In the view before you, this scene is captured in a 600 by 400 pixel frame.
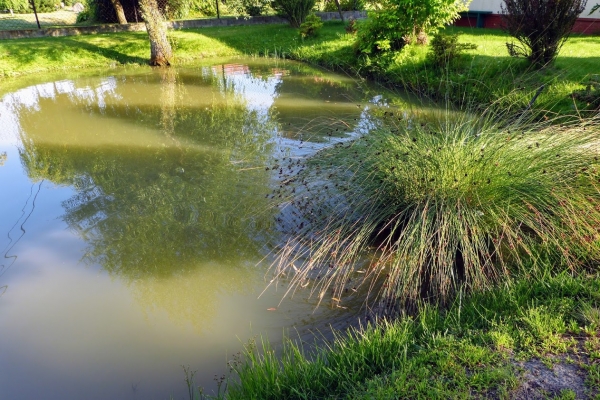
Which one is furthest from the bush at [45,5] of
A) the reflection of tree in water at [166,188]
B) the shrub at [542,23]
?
the shrub at [542,23]

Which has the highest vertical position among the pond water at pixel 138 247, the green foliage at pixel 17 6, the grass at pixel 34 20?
the green foliage at pixel 17 6

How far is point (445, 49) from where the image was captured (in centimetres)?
923

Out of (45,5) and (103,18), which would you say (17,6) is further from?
(103,18)

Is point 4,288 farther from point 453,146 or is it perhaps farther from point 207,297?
point 453,146

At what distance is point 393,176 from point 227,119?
16.1ft

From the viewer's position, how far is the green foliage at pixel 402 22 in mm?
10383

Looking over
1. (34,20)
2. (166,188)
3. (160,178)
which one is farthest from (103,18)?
(166,188)

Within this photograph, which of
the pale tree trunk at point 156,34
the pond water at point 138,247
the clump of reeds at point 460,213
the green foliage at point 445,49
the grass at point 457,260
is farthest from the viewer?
the pale tree trunk at point 156,34

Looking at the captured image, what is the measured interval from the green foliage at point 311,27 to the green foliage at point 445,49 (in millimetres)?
6490

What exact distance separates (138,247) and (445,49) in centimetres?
749

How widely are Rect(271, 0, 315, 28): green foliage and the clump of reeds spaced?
1460 cm

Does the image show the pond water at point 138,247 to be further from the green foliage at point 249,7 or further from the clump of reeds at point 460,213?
the green foliage at point 249,7

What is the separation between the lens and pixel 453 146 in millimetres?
3596

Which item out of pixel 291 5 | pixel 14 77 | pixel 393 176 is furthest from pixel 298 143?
pixel 291 5
